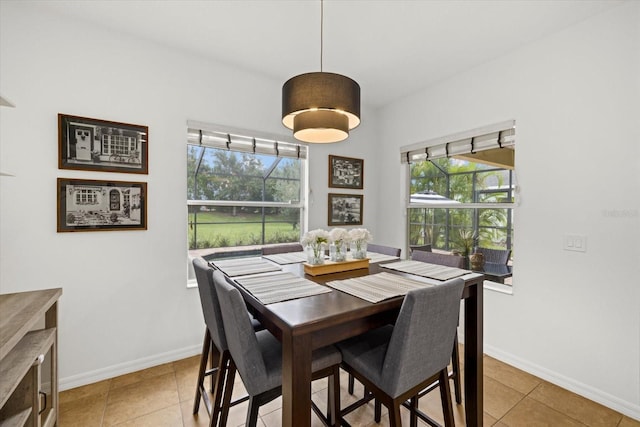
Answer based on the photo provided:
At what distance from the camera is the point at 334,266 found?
71.1 inches

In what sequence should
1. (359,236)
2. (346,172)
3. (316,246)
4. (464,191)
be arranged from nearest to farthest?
(316,246), (359,236), (464,191), (346,172)

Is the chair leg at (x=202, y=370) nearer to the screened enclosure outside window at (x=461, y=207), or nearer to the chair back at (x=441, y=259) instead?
the chair back at (x=441, y=259)

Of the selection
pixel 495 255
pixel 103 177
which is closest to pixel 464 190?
pixel 495 255

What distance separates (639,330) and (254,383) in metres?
2.33

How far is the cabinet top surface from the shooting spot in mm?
1019

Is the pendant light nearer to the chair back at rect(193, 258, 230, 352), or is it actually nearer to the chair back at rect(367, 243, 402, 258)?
the chair back at rect(193, 258, 230, 352)

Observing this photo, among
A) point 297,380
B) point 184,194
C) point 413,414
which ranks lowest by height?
point 413,414

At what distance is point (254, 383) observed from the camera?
3.98 feet

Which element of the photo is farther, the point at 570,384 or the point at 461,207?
the point at 461,207

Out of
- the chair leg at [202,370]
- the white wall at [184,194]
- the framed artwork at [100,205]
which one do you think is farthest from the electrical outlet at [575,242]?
the framed artwork at [100,205]

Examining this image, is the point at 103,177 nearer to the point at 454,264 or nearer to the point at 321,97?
the point at 321,97

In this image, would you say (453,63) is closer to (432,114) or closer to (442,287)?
(432,114)

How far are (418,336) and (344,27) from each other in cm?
208

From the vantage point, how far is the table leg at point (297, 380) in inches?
41.6
